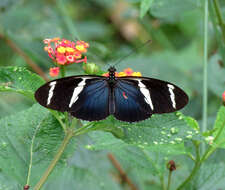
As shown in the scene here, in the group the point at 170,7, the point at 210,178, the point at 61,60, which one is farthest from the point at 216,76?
the point at 61,60

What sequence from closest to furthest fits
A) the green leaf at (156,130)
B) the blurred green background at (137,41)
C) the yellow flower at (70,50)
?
the green leaf at (156,130) < the yellow flower at (70,50) < the blurred green background at (137,41)

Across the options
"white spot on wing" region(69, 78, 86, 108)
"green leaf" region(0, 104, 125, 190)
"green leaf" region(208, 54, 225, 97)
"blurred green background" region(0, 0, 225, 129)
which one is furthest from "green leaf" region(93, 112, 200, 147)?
"green leaf" region(208, 54, 225, 97)

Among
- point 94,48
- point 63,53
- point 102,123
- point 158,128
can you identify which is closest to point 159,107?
point 158,128

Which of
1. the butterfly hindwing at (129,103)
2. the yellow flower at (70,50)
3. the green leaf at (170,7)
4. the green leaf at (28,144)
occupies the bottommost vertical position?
the green leaf at (28,144)

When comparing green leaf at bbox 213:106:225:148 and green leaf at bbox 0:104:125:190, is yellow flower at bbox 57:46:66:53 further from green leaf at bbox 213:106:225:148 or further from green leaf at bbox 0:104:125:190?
green leaf at bbox 213:106:225:148

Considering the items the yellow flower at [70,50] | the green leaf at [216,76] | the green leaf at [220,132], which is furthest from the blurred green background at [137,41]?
the yellow flower at [70,50]

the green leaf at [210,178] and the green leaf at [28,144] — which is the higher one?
the green leaf at [28,144]

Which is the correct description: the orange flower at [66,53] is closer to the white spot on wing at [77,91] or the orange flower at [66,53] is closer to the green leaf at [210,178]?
the white spot on wing at [77,91]

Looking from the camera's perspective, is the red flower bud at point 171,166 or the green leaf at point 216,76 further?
the green leaf at point 216,76
